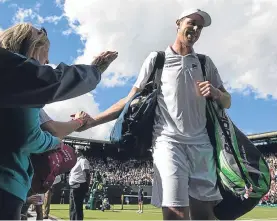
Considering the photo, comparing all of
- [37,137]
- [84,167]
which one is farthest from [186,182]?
[84,167]

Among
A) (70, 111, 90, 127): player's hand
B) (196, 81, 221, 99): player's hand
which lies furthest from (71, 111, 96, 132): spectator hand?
(196, 81, 221, 99): player's hand

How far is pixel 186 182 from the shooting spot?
3131mm

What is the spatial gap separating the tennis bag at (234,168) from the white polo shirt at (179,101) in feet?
0.31

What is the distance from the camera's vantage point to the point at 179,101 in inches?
130

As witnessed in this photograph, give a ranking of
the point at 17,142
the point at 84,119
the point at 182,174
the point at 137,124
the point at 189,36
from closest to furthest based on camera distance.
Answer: the point at 17,142, the point at 84,119, the point at 182,174, the point at 137,124, the point at 189,36

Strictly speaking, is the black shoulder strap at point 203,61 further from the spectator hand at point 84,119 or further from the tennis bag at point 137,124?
the spectator hand at point 84,119

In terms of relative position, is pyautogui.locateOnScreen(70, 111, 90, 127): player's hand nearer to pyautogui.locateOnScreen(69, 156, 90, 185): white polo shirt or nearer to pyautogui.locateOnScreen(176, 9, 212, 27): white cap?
pyautogui.locateOnScreen(176, 9, 212, 27): white cap

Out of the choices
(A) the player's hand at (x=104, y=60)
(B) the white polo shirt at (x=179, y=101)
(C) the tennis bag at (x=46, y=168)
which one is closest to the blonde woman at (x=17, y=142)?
(C) the tennis bag at (x=46, y=168)

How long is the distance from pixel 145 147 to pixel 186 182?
0.42 m

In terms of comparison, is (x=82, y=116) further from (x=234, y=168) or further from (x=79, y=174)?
(x=79, y=174)

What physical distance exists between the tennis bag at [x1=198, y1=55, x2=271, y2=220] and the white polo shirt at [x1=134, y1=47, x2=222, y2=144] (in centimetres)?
10

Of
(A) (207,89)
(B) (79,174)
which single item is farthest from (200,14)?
(B) (79,174)

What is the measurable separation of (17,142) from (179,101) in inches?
62.9

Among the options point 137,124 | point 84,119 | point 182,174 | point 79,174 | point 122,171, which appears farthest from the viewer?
point 122,171
